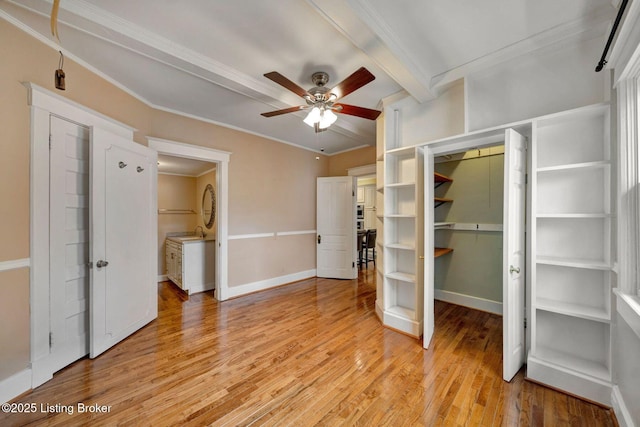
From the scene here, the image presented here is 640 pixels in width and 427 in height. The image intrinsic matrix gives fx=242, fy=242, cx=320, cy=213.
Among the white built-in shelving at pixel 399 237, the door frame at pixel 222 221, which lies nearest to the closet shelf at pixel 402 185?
the white built-in shelving at pixel 399 237

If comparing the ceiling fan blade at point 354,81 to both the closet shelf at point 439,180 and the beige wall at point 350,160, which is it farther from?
the beige wall at point 350,160

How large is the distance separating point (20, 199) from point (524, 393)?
397cm

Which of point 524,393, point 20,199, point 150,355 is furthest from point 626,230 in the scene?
point 20,199

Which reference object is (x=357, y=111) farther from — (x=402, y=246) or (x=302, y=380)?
(x=302, y=380)

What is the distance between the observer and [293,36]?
74.9 inches

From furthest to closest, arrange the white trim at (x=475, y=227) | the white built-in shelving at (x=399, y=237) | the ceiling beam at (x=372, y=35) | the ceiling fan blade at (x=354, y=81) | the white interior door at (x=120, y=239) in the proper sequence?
the white trim at (x=475, y=227), the white built-in shelving at (x=399, y=237), the white interior door at (x=120, y=239), the ceiling fan blade at (x=354, y=81), the ceiling beam at (x=372, y=35)

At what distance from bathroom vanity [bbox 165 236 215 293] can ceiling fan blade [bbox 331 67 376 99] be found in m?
3.46

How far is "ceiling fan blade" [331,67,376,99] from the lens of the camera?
177 centimetres

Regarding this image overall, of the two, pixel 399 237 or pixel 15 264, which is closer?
pixel 15 264

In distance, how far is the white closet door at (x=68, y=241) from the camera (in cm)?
201

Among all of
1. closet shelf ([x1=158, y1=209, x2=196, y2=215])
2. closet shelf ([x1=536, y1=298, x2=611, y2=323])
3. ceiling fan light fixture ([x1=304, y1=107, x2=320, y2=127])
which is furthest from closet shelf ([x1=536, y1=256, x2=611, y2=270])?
closet shelf ([x1=158, y1=209, x2=196, y2=215])

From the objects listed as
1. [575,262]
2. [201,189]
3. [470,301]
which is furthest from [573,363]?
[201,189]

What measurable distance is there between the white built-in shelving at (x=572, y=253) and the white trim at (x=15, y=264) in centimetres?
383

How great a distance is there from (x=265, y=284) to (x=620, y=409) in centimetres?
394
